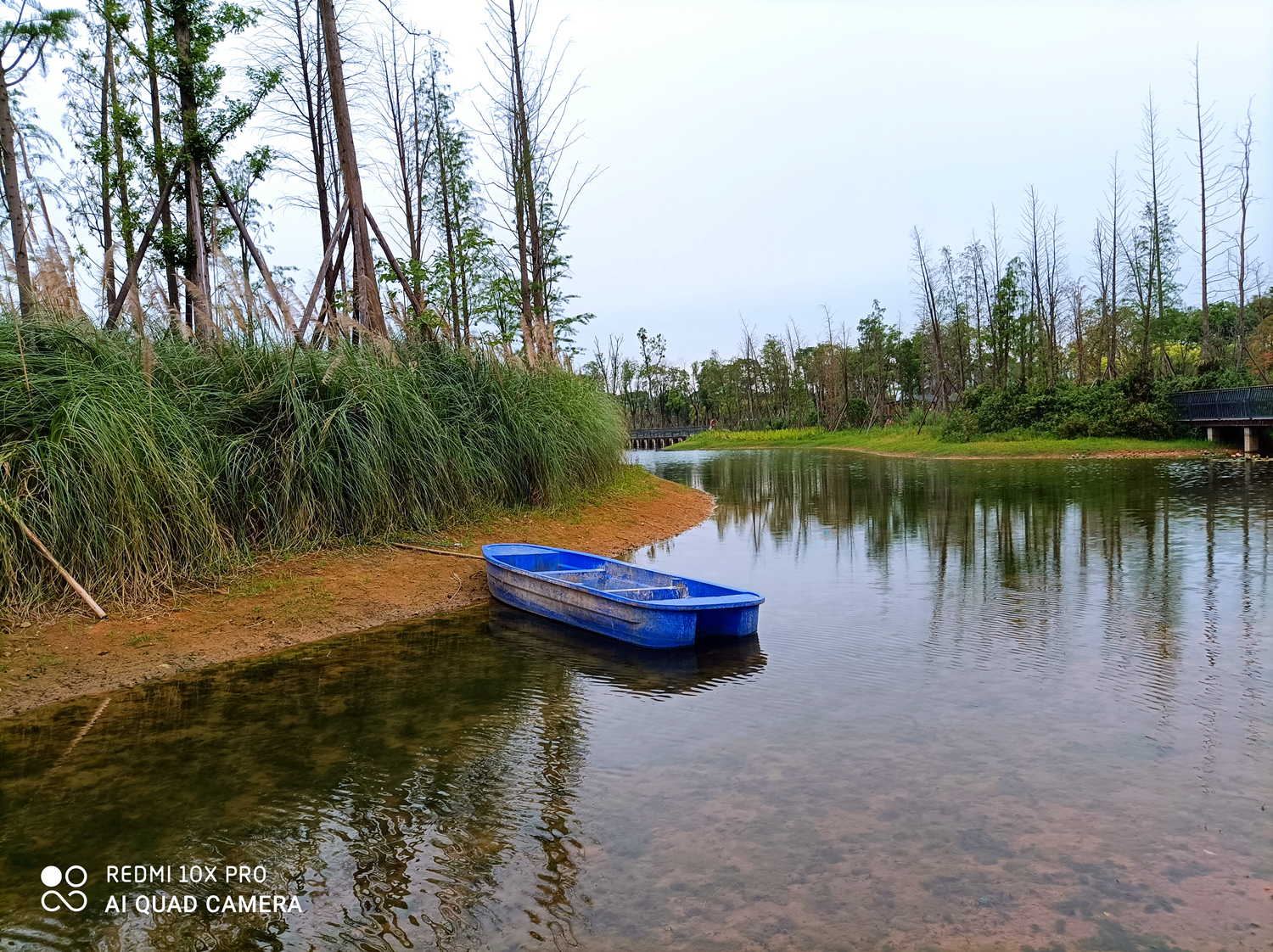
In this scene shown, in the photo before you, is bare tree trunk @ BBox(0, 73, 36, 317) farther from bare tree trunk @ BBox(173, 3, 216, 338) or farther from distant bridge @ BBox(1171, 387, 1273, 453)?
distant bridge @ BBox(1171, 387, 1273, 453)

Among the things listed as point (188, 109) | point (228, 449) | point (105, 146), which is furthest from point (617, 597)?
point (105, 146)

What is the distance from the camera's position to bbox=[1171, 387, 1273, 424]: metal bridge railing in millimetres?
24781

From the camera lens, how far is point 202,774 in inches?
193

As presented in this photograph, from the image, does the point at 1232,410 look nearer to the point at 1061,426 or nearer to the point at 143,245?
the point at 1061,426

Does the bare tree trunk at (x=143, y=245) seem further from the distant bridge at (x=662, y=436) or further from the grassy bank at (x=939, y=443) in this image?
the distant bridge at (x=662, y=436)

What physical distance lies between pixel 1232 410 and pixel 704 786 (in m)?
28.4

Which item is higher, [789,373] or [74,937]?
[789,373]

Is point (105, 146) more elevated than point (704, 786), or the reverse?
point (105, 146)

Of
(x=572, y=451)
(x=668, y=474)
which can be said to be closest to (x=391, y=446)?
(x=572, y=451)

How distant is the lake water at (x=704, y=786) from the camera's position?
3367 millimetres

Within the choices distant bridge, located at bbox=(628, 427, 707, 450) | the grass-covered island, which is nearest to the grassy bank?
the grass-covered island

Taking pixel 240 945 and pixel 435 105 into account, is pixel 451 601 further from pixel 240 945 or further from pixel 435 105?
pixel 435 105

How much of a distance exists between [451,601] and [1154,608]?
698 cm

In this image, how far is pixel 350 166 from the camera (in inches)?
478
